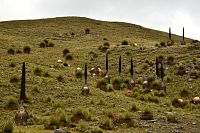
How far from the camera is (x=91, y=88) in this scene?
36406mm

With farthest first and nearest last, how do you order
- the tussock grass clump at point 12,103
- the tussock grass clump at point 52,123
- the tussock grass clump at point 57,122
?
1. the tussock grass clump at point 12,103
2. the tussock grass clump at point 57,122
3. the tussock grass clump at point 52,123

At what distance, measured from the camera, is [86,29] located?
75.1 m

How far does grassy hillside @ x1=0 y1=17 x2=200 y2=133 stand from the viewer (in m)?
26.6

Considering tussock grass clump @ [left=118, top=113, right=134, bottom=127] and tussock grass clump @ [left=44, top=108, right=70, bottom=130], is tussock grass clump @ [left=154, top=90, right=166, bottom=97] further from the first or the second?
tussock grass clump @ [left=44, top=108, right=70, bottom=130]

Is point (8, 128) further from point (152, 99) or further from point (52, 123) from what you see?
point (152, 99)

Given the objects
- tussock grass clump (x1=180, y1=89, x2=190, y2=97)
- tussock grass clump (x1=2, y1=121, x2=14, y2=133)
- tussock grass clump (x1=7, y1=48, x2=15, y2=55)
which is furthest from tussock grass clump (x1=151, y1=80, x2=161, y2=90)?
tussock grass clump (x1=7, y1=48, x2=15, y2=55)

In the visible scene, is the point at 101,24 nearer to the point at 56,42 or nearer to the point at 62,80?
the point at 56,42

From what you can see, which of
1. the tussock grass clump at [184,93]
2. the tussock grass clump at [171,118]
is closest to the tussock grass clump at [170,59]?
the tussock grass clump at [184,93]

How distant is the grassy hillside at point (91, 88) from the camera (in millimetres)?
26641

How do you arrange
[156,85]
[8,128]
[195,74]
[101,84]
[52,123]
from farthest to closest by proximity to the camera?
[195,74], [156,85], [101,84], [52,123], [8,128]

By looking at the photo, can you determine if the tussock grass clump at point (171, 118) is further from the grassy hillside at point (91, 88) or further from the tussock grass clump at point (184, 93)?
the tussock grass clump at point (184, 93)

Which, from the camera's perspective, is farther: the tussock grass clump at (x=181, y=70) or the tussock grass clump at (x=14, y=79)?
the tussock grass clump at (x=181, y=70)

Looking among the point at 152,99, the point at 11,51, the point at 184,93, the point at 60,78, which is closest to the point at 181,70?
the point at 184,93

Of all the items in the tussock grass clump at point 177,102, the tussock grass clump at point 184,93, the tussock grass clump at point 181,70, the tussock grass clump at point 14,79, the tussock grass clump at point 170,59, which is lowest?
the tussock grass clump at point 177,102
